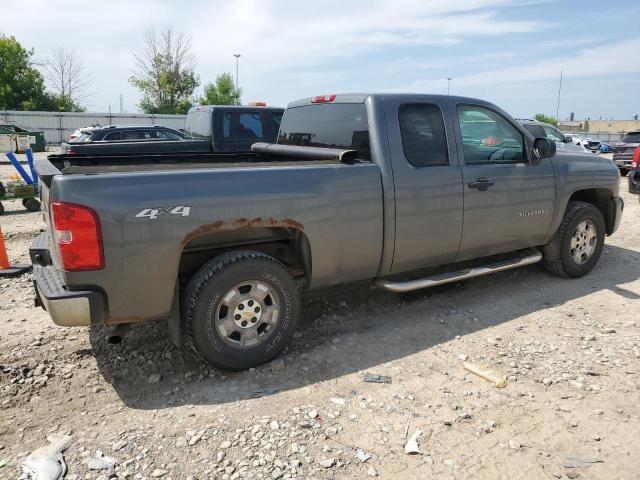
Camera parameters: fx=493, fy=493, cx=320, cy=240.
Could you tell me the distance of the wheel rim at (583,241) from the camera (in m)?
5.48

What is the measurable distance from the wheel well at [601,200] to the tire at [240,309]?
3970mm

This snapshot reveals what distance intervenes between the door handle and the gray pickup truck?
0.02 m

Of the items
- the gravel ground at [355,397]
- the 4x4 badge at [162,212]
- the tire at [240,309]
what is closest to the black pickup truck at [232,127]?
the gravel ground at [355,397]

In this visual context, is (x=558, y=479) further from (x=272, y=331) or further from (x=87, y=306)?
(x=87, y=306)

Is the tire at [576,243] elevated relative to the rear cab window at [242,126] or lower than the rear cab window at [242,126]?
lower

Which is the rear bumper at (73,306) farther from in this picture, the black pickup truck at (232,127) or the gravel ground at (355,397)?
the black pickup truck at (232,127)

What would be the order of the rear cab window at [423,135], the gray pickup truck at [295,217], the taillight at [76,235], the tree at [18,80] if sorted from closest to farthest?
the taillight at [76,235], the gray pickup truck at [295,217], the rear cab window at [423,135], the tree at [18,80]

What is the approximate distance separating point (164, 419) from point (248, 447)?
62 centimetres

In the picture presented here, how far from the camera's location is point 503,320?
4.47 metres

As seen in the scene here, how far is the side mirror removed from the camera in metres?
4.85

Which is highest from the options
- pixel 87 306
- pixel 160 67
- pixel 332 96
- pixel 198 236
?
pixel 160 67

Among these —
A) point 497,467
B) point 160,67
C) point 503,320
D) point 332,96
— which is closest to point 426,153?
point 332,96

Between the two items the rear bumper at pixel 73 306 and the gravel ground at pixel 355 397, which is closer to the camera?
the gravel ground at pixel 355 397

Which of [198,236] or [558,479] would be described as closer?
[558,479]
